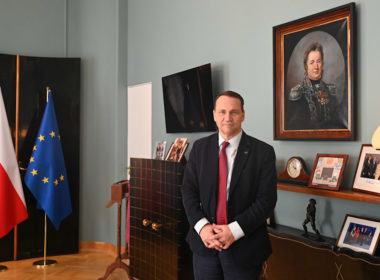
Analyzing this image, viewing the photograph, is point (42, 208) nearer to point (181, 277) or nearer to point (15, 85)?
point (15, 85)

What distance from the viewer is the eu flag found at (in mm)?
4160

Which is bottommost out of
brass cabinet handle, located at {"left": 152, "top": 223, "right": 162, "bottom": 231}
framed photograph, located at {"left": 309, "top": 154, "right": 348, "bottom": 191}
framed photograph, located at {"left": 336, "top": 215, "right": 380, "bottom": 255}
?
brass cabinet handle, located at {"left": 152, "top": 223, "right": 162, "bottom": 231}

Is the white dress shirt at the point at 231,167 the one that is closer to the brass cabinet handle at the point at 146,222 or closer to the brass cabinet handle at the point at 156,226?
the brass cabinet handle at the point at 156,226

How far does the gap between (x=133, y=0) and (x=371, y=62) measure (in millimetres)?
3139

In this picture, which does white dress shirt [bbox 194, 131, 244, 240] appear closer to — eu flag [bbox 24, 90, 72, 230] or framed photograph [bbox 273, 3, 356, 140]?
framed photograph [bbox 273, 3, 356, 140]

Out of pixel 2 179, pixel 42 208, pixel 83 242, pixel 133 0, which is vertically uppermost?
pixel 133 0

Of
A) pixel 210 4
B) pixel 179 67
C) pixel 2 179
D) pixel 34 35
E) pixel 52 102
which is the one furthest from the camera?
pixel 34 35

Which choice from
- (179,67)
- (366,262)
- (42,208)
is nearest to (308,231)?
(366,262)

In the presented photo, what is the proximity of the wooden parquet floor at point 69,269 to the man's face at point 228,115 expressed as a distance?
2.46 m

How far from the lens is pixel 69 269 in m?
4.16

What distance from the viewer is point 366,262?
1910mm

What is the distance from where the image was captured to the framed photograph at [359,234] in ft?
6.66

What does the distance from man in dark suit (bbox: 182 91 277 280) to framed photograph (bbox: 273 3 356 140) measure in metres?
0.66

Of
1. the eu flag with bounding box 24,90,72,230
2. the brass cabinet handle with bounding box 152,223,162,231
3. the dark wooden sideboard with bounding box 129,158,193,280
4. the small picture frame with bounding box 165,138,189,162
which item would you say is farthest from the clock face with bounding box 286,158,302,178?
the eu flag with bounding box 24,90,72,230
